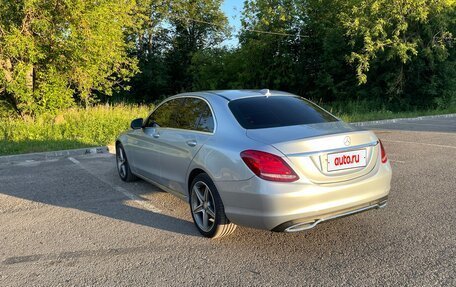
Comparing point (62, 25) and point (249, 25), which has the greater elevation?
point (249, 25)

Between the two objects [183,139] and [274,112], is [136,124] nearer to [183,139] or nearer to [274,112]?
[183,139]

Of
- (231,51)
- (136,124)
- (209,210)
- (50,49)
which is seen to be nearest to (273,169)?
(209,210)

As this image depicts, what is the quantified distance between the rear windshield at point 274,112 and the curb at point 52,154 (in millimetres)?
6832

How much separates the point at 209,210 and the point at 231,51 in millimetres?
32579

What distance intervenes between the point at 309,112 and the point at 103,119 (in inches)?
404

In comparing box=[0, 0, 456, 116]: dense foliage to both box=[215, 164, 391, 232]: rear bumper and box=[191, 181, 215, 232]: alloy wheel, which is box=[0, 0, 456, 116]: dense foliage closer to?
box=[191, 181, 215, 232]: alloy wheel

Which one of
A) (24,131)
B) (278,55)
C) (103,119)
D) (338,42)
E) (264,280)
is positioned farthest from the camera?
(278,55)

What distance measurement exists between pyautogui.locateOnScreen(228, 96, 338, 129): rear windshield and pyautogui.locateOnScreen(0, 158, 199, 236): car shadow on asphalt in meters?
1.41

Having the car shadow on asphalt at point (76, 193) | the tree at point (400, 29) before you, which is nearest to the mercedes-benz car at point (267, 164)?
the car shadow on asphalt at point (76, 193)


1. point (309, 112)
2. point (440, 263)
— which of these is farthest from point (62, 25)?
point (440, 263)

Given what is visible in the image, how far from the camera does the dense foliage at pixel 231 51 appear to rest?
13695 mm

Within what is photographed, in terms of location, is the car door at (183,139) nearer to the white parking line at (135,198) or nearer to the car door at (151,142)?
the car door at (151,142)

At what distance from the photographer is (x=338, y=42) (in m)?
25.1

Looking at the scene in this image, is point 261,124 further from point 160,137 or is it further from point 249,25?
point 249,25
